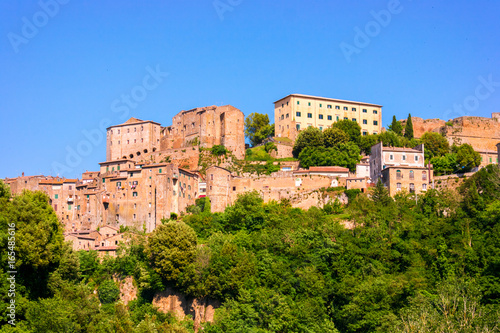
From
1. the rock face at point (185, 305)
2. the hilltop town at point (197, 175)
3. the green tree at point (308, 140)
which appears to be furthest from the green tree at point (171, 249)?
the green tree at point (308, 140)

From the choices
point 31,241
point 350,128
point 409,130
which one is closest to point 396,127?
point 409,130

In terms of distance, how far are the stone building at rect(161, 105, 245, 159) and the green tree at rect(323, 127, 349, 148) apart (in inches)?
397

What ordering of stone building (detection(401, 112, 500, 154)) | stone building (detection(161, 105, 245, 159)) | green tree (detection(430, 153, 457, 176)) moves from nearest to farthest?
green tree (detection(430, 153, 457, 176)), stone building (detection(161, 105, 245, 159)), stone building (detection(401, 112, 500, 154))

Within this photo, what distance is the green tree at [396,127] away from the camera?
296 ft

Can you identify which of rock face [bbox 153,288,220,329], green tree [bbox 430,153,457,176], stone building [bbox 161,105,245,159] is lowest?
rock face [bbox 153,288,220,329]

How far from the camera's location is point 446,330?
123 feet

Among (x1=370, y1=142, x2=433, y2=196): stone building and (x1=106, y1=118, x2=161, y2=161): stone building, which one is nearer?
(x1=370, y1=142, x2=433, y2=196): stone building

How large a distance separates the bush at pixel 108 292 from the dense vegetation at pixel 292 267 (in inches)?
3.5

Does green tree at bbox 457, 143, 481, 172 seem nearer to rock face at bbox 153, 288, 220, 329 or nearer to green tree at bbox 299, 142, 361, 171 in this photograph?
green tree at bbox 299, 142, 361, 171

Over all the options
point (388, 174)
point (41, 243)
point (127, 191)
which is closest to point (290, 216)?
point (388, 174)

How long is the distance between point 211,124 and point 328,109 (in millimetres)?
17312

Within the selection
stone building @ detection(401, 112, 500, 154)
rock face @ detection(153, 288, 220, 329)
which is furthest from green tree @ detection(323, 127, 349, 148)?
rock face @ detection(153, 288, 220, 329)

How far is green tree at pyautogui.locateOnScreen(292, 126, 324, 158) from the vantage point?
81938 millimetres

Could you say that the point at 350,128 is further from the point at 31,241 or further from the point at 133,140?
the point at 31,241
